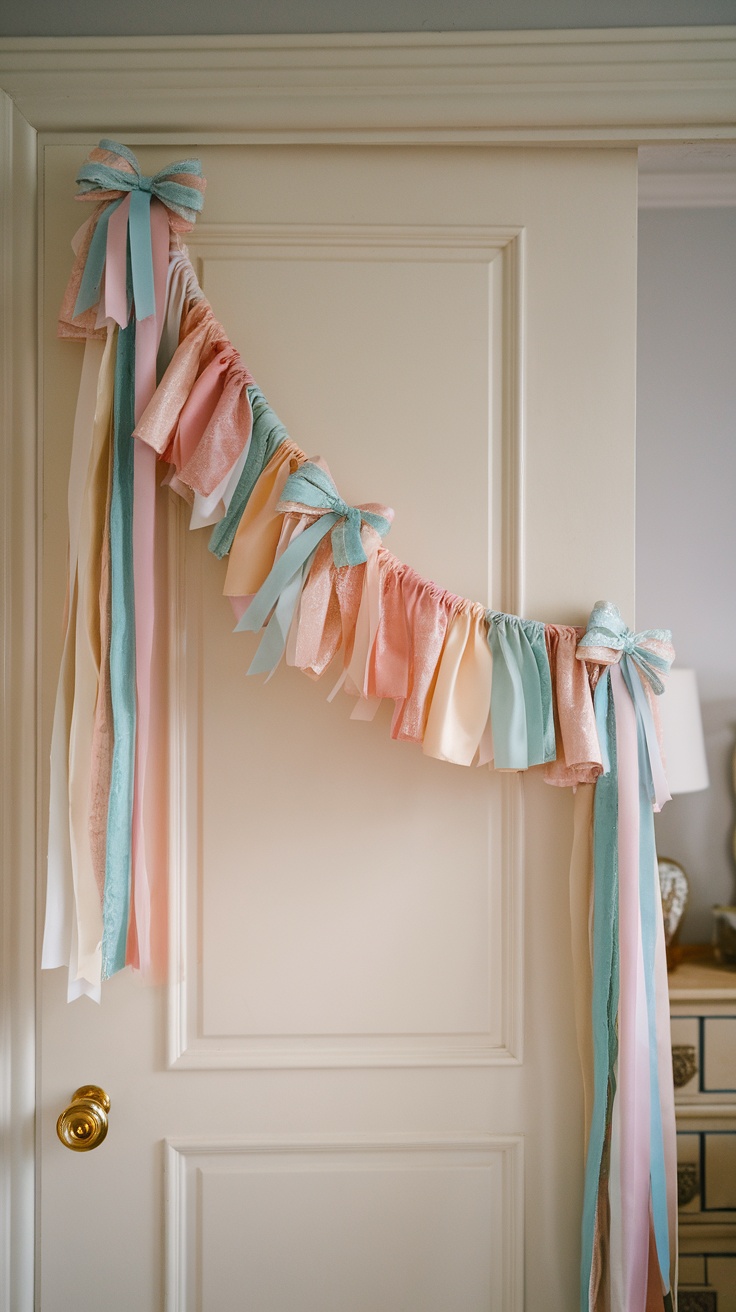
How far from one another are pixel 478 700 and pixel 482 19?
82 cm

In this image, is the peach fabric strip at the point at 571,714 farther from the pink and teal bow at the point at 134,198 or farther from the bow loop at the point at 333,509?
the pink and teal bow at the point at 134,198

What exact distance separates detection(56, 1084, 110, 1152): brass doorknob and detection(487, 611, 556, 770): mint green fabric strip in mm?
632

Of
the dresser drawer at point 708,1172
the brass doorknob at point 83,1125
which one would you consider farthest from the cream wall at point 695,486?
the brass doorknob at point 83,1125

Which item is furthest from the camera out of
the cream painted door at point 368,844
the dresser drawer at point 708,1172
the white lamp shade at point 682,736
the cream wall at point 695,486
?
the cream wall at point 695,486

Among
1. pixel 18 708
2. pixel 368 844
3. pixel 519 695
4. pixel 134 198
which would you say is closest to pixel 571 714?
pixel 519 695

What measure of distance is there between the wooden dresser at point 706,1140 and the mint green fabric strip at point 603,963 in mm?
521

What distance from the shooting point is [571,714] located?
0.85 meters

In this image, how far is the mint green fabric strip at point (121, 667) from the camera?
0.83 metres

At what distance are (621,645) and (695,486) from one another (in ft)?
2.99

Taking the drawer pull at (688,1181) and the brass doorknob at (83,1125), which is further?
the drawer pull at (688,1181)

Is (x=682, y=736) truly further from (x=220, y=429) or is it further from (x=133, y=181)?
(x=133, y=181)

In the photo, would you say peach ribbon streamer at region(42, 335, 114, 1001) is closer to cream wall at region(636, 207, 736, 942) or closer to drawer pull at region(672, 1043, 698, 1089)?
drawer pull at region(672, 1043, 698, 1089)

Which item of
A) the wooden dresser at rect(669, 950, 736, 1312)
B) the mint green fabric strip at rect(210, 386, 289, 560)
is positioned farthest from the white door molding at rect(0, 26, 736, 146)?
the wooden dresser at rect(669, 950, 736, 1312)

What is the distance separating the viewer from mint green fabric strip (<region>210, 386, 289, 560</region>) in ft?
2.77
